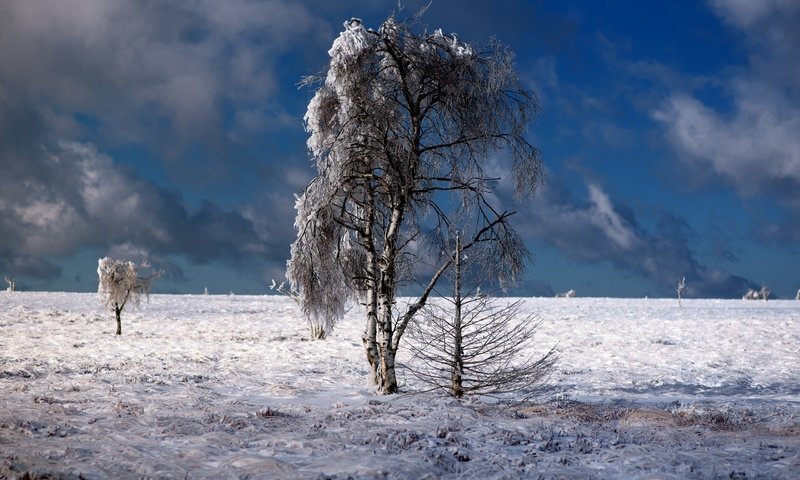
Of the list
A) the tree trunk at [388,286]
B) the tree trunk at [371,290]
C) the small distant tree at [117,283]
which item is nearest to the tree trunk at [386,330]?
the tree trunk at [388,286]

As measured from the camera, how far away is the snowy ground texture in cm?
756

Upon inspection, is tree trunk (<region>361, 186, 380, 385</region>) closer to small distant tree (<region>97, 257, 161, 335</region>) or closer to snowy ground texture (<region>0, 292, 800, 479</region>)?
snowy ground texture (<region>0, 292, 800, 479</region>)

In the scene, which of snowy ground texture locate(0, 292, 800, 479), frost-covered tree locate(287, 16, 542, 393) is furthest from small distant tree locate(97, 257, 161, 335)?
frost-covered tree locate(287, 16, 542, 393)

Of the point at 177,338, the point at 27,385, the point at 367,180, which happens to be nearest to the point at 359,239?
the point at 367,180

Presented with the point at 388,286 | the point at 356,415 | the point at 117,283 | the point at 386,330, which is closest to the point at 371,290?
the point at 388,286

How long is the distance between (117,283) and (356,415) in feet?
96.0

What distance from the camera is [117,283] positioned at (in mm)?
35688

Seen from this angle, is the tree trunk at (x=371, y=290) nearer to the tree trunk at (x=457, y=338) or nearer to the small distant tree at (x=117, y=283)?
the tree trunk at (x=457, y=338)

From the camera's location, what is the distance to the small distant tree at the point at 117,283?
35531 millimetres

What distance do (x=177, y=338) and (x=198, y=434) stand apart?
80.3 ft

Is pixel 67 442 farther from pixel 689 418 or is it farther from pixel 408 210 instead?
pixel 689 418

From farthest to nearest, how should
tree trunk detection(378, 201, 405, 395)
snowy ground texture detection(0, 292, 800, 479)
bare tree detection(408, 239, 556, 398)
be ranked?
tree trunk detection(378, 201, 405, 395) < bare tree detection(408, 239, 556, 398) < snowy ground texture detection(0, 292, 800, 479)

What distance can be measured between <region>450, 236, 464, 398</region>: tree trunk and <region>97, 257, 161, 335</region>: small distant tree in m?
27.8

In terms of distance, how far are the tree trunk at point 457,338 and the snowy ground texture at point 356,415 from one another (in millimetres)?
932
